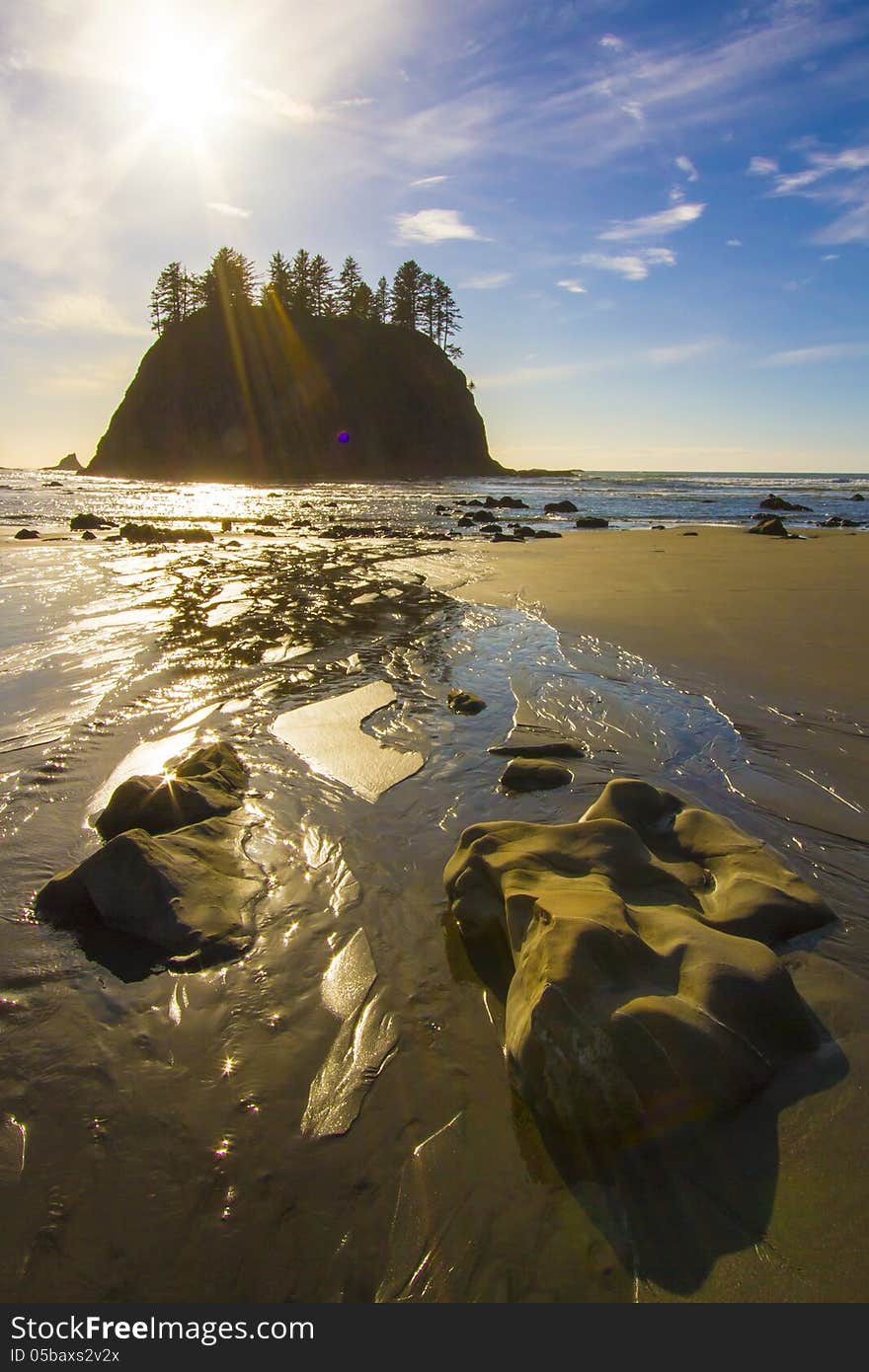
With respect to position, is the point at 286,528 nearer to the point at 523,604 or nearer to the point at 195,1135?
the point at 523,604

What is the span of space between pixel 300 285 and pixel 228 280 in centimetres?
775

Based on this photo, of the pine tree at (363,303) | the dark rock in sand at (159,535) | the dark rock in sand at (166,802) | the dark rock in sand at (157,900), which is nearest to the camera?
the dark rock in sand at (157,900)

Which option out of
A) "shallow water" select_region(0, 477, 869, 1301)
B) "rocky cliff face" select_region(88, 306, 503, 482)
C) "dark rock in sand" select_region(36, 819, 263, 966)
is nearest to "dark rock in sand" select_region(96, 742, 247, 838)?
"shallow water" select_region(0, 477, 869, 1301)

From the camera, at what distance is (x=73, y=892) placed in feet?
10.2

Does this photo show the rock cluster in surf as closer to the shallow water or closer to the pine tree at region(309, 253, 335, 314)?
the shallow water

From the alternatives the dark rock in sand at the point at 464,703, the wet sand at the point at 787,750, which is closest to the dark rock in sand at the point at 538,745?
the dark rock in sand at the point at 464,703

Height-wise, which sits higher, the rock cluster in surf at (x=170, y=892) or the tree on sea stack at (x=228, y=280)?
the tree on sea stack at (x=228, y=280)

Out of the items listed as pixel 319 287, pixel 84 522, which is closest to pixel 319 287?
pixel 319 287

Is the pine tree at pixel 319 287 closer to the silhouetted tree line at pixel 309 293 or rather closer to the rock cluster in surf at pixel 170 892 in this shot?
the silhouetted tree line at pixel 309 293

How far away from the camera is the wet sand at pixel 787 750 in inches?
69.1

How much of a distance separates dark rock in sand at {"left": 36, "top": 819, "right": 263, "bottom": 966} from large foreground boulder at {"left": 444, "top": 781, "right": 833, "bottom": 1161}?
3.23 feet

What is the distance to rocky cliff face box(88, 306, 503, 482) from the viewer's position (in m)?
66.6

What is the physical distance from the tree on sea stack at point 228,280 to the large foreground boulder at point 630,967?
278 feet

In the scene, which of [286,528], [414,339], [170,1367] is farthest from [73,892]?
[414,339]
